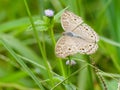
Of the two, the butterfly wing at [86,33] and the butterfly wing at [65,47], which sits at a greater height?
the butterfly wing at [65,47]

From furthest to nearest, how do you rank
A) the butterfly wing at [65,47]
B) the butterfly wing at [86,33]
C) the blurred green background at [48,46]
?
the blurred green background at [48,46]
the butterfly wing at [86,33]
the butterfly wing at [65,47]

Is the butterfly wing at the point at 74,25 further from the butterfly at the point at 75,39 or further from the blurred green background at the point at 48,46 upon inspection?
the blurred green background at the point at 48,46

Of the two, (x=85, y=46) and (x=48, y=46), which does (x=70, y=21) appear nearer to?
(x=85, y=46)

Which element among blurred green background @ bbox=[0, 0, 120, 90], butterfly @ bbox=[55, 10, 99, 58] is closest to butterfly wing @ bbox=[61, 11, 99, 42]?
butterfly @ bbox=[55, 10, 99, 58]

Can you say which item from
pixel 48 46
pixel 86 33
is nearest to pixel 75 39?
pixel 86 33

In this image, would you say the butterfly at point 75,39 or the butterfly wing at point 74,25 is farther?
the butterfly wing at point 74,25

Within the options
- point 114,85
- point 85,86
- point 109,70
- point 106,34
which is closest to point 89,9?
point 106,34

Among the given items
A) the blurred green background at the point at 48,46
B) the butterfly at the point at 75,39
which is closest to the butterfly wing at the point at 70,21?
the butterfly at the point at 75,39

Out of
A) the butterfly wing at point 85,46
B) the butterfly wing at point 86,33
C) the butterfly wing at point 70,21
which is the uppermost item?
the butterfly wing at point 70,21
